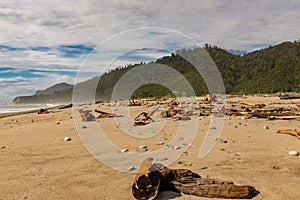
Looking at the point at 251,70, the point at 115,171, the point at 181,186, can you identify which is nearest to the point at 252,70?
the point at 251,70

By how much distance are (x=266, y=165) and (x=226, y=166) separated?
1.61ft

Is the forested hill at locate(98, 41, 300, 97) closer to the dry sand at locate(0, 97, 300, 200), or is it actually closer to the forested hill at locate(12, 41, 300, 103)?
the forested hill at locate(12, 41, 300, 103)

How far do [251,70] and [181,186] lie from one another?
5183 cm

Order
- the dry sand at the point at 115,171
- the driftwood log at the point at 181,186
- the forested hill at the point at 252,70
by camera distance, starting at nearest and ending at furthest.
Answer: the driftwood log at the point at 181,186 → the dry sand at the point at 115,171 → the forested hill at the point at 252,70

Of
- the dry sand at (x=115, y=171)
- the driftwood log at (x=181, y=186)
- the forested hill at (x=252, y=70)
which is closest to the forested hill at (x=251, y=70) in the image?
the forested hill at (x=252, y=70)

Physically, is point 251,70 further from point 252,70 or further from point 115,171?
point 115,171

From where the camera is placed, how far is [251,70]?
168 ft

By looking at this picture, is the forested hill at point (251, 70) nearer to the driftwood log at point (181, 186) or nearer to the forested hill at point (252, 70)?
the forested hill at point (252, 70)

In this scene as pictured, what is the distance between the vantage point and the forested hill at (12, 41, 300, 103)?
3788 cm

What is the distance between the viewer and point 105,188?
292cm

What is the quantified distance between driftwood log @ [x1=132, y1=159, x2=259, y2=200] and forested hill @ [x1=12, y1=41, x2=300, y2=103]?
2687 centimetres

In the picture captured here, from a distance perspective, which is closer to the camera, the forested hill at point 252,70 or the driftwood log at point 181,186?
the driftwood log at point 181,186

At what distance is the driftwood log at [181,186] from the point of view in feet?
8.50

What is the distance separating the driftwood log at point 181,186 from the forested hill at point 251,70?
88.2 feet
